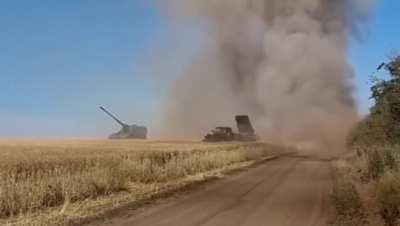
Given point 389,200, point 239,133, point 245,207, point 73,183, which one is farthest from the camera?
point 239,133

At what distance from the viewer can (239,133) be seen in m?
86.5

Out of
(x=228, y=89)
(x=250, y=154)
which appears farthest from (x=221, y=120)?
(x=250, y=154)

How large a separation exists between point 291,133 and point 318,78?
10.00 metres

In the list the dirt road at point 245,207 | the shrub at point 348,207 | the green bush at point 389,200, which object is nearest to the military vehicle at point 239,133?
the dirt road at point 245,207

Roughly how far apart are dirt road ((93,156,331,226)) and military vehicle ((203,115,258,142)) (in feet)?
171

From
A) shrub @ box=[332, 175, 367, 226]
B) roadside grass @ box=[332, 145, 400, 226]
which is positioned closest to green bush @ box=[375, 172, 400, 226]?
roadside grass @ box=[332, 145, 400, 226]

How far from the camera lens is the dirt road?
51.1 feet

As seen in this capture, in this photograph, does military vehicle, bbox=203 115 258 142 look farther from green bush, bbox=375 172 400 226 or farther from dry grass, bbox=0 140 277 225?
green bush, bbox=375 172 400 226

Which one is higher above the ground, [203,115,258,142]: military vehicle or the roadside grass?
[203,115,258,142]: military vehicle

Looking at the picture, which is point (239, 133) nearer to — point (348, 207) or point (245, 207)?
point (245, 207)

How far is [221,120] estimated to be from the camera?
3944 inches

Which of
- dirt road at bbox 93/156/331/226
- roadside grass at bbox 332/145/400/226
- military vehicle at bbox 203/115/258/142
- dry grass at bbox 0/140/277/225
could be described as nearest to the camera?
dirt road at bbox 93/156/331/226

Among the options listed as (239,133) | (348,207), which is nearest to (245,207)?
(348,207)

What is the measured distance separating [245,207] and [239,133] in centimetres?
6810
